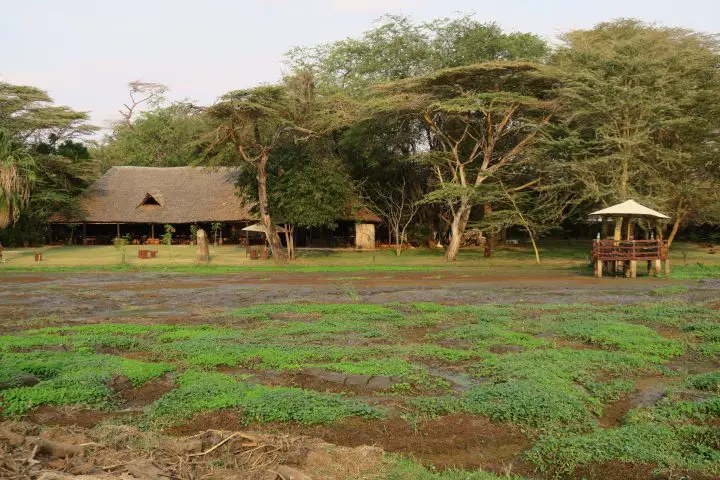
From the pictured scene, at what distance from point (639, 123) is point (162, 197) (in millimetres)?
33220

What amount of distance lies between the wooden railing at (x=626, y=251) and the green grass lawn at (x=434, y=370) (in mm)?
10198

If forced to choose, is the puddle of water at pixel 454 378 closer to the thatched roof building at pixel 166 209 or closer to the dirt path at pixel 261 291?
the dirt path at pixel 261 291

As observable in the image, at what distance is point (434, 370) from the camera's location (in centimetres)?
974

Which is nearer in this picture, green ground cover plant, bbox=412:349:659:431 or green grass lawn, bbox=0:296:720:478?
green grass lawn, bbox=0:296:720:478

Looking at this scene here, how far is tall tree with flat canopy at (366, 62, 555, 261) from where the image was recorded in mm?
31453

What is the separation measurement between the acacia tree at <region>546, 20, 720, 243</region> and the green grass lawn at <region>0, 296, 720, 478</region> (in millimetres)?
16211

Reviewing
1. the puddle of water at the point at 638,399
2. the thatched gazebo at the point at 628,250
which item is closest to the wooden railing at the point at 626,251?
the thatched gazebo at the point at 628,250

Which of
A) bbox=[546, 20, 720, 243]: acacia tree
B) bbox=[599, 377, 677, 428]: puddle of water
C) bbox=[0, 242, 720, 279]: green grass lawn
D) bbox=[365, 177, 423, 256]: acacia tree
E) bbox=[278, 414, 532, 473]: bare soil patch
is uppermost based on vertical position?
bbox=[546, 20, 720, 243]: acacia tree

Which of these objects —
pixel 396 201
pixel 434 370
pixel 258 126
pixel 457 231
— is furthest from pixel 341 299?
pixel 396 201

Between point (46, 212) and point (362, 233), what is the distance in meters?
21.0

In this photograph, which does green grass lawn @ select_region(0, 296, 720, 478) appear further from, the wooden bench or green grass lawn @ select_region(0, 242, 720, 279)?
the wooden bench

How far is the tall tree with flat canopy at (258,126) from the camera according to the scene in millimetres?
30825

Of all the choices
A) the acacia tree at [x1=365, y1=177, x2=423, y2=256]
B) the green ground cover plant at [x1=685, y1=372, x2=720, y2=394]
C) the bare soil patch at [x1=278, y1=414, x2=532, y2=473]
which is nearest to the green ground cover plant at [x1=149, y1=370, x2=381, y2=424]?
the bare soil patch at [x1=278, y1=414, x2=532, y2=473]

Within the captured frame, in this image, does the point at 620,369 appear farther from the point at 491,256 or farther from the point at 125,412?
the point at 491,256
